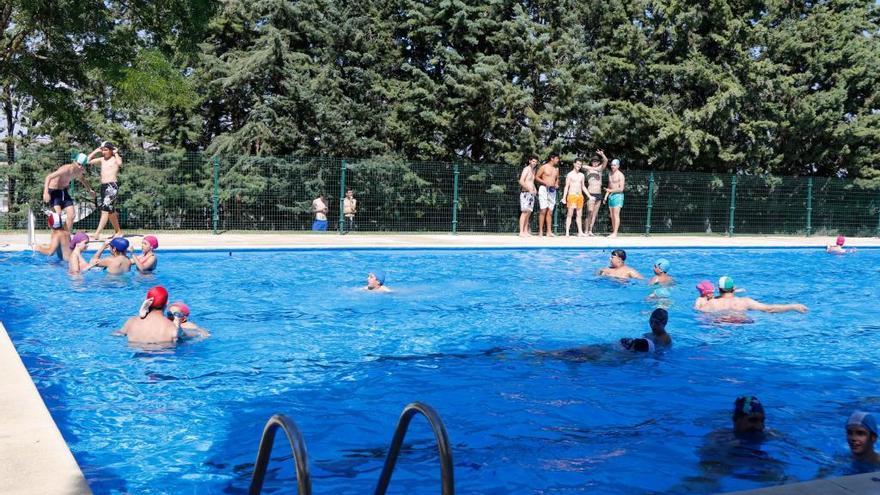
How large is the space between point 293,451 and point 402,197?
21.1 metres

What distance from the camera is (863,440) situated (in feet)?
18.0

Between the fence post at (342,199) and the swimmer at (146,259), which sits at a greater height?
the fence post at (342,199)

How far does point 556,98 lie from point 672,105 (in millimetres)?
4405

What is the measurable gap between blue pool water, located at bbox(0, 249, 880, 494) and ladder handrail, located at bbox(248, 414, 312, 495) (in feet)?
6.32

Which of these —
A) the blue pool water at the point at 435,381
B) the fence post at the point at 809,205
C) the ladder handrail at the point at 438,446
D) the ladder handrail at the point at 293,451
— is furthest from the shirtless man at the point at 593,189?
the ladder handrail at the point at 293,451

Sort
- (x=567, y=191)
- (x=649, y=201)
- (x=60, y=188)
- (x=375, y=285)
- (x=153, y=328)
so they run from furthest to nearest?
1. (x=649, y=201)
2. (x=567, y=191)
3. (x=60, y=188)
4. (x=375, y=285)
5. (x=153, y=328)

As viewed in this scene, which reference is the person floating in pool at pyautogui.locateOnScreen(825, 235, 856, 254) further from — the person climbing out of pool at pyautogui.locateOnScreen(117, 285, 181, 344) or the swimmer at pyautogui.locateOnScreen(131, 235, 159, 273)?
the person climbing out of pool at pyautogui.locateOnScreen(117, 285, 181, 344)

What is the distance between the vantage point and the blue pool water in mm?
5457

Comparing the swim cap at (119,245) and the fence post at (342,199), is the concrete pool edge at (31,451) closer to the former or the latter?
the swim cap at (119,245)

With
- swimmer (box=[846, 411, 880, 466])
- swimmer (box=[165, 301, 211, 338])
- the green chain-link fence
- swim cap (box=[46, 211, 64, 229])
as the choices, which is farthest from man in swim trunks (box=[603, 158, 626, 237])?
swimmer (box=[846, 411, 880, 466])

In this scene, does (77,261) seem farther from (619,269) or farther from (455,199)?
(455,199)

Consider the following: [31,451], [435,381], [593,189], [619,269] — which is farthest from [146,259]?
[593,189]

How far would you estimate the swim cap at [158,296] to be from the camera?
26.7 ft

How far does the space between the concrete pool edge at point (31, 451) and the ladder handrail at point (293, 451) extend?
104 cm
